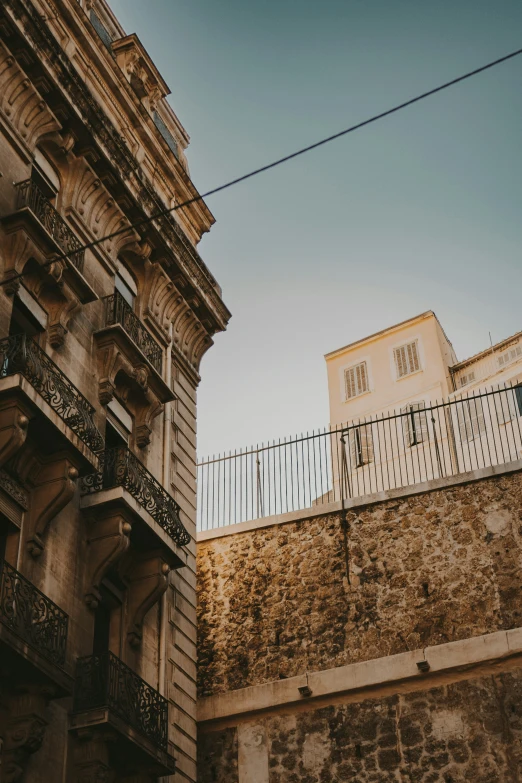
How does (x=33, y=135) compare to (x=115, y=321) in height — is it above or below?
above

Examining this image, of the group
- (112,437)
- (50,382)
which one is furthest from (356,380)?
(50,382)

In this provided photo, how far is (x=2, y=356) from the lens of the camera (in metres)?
13.0

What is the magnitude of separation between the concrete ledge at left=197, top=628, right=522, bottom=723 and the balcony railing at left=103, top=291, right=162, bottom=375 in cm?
497

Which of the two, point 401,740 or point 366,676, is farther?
point 366,676

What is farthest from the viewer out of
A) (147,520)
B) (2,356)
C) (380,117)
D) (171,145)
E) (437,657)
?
(171,145)

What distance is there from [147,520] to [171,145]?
32.2 ft

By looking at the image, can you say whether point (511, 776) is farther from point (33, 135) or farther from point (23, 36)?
point (23, 36)

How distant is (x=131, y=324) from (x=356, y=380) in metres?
21.1

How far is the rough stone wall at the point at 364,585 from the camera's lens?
16.5 meters

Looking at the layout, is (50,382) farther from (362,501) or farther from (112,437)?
(362,501)

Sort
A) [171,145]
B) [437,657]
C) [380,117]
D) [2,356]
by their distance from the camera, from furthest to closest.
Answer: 1. [171,145]
2. [437,657]
3. [2,356]
4. [380,117]

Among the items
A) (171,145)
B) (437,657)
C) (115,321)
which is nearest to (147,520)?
(115,321)

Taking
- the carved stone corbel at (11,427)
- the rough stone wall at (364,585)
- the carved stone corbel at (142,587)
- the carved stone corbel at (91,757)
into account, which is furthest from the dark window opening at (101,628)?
the rough stone wall at (364,585)

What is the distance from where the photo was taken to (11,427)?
12.4 meters
